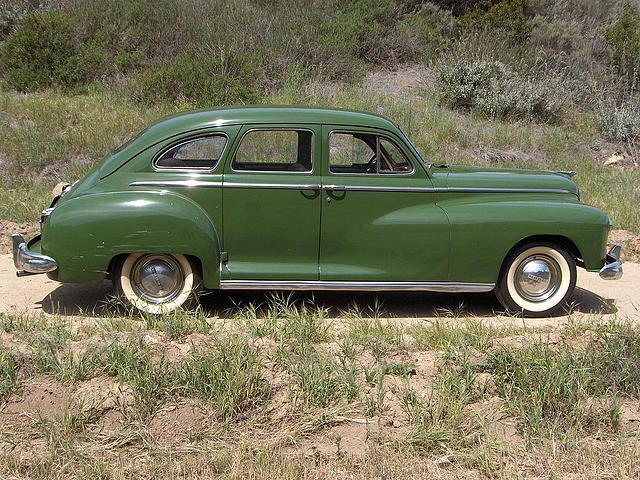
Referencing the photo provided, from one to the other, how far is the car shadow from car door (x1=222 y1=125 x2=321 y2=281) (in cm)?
41

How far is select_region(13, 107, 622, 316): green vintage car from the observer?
5691mm

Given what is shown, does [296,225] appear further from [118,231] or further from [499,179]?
[499,179]

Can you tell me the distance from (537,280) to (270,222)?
7.34 ft

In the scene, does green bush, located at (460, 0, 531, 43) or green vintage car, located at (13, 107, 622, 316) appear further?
green bush, located at (460, 0, 531, 43)

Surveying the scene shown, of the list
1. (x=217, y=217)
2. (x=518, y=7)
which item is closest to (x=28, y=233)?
(x=217, y=217)

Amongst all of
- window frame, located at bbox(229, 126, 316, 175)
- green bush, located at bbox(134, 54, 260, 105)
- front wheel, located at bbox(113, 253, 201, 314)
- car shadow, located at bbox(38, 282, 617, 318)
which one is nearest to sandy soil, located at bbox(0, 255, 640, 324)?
car shadow, located at bbox(38, 282, 617, 318)

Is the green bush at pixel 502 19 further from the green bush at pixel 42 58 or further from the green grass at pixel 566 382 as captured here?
the green grass at pixel 566 382

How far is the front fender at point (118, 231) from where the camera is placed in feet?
18.5

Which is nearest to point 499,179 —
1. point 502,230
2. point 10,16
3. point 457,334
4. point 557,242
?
point 502,230

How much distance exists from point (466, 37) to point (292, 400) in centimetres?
1262

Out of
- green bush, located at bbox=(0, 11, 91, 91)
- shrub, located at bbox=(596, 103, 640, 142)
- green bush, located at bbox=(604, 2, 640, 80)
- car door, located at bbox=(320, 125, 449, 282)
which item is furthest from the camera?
green bush, located at bbox=(604, 2, 640, 80)

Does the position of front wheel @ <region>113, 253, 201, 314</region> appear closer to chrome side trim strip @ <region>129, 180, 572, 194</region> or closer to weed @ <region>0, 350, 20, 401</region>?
chrome side trim strip @ <region>129, 180, 572, 194</region>

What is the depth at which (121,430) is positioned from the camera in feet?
13.7

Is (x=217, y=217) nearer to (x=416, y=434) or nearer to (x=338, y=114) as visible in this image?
(x=338, y=114)
